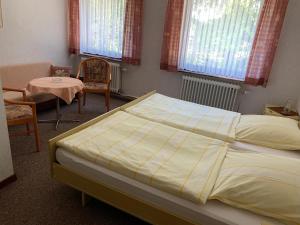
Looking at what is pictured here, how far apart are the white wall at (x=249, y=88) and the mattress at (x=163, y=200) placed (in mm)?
2482

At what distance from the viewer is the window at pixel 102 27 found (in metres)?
4.02

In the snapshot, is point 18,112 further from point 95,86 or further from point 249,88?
Result: point 249,88

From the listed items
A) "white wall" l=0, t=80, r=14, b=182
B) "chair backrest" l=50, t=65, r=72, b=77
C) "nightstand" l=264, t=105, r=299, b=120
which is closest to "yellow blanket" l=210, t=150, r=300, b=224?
"nightstand" l=264, t=105, r=299, b=120

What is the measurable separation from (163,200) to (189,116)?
3.88 ft

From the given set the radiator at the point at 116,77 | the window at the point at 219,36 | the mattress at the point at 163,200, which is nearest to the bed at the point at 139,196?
the mattress at the point at 163,200

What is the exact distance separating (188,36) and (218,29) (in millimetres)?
463

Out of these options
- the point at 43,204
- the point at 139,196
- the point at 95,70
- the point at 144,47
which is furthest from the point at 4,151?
the point at 144,47

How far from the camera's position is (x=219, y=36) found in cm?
338

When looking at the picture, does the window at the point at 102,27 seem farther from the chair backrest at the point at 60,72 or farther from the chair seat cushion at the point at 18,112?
the chair seat cushion at the point at 18,112

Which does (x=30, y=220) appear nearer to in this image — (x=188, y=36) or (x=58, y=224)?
(x=58, y=224)

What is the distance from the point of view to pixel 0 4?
3.18 meters

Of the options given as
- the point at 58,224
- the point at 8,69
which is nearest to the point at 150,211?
the point at 58,224

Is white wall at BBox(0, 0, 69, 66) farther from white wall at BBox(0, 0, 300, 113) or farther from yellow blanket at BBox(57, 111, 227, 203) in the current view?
yellow blanket at BBox(57, 111, 227, 203)

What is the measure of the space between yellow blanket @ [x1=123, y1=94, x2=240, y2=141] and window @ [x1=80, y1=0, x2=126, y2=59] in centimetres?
185
